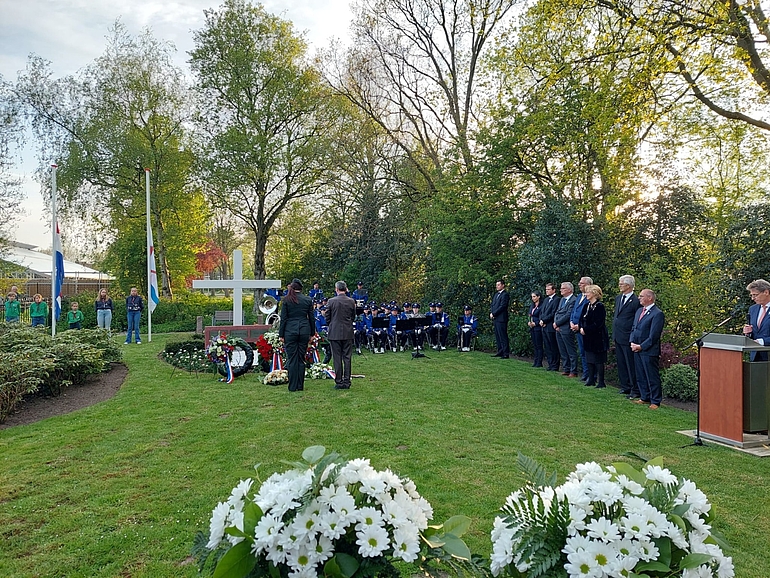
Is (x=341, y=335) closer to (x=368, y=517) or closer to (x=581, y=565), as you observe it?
(x=368, y=517)

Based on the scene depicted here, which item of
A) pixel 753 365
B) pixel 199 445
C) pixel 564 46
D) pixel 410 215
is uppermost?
pixel 564 46

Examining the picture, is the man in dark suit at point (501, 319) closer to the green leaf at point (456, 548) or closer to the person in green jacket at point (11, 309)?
the green leaf at point (456, 548)

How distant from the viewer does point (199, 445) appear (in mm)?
6145

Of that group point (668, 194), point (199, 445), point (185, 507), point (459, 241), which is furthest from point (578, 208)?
point (185, 507)

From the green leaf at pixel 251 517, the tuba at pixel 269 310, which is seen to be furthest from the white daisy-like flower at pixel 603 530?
the tuba at pixel 269 310

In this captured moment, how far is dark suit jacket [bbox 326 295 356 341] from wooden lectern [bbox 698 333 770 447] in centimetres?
551

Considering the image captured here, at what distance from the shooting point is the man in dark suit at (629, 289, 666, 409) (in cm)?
819

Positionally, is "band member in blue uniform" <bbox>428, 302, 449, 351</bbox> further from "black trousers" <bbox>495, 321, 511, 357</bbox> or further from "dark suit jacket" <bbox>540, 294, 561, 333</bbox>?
"dark suit jacket" <bbox>540, 294, 561, 333</bbox>

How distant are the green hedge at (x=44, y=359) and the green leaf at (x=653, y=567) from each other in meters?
8.83

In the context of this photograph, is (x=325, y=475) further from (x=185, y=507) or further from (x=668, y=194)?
(x=668, y=194)

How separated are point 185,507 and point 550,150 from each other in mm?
13514

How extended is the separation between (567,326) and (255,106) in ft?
70.1

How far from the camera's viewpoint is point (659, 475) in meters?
1.83

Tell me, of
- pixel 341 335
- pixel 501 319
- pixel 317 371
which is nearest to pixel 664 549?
pixel 341 335
